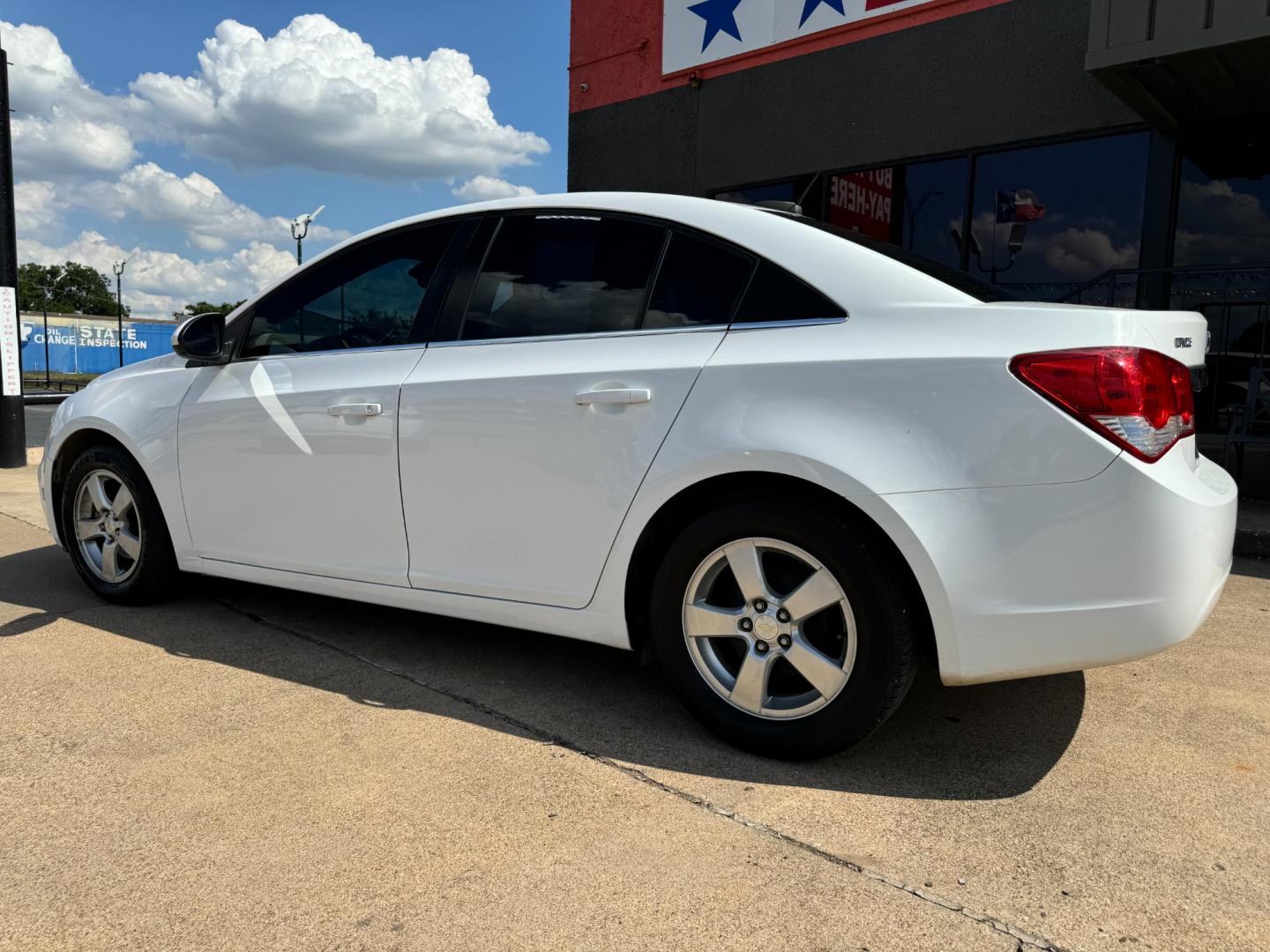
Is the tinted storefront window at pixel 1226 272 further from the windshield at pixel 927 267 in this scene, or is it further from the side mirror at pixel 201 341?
the side mirror at pixel 201 341

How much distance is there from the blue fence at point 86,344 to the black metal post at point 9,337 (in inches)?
1712

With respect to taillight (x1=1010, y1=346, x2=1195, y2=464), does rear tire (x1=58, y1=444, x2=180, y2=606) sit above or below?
below

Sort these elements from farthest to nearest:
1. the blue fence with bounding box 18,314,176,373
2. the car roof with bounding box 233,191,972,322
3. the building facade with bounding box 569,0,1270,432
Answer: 1. the blue fence with bounding box 18,314,176,373
2. the building facade with bounding box 569,0,1270,432
3. the car roof with bounding box 233,191,972,322

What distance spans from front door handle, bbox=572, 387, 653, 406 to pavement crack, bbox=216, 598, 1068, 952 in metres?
0.99

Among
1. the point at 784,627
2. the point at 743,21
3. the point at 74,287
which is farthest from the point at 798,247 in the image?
the point at 74,287

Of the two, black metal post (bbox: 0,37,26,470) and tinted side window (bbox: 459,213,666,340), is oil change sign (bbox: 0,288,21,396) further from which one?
tinted side window (bbox: 459,213,666,340)

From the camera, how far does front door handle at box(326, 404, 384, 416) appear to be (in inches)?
124

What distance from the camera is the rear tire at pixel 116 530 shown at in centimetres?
391

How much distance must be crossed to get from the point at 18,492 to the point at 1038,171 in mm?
8867

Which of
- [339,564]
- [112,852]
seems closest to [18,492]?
[339,564]

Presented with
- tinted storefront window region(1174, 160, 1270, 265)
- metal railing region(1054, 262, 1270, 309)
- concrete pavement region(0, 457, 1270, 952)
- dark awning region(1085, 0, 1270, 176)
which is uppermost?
dark awning region(1085, 0, 1270, 176)

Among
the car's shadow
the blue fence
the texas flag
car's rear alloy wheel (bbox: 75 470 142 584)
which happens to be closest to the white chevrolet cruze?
the car's shadow

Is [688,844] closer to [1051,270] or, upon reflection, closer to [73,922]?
[73,922]

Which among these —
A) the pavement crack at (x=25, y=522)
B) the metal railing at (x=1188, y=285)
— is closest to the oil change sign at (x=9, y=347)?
the pavement crack at (x=25, y=522)
